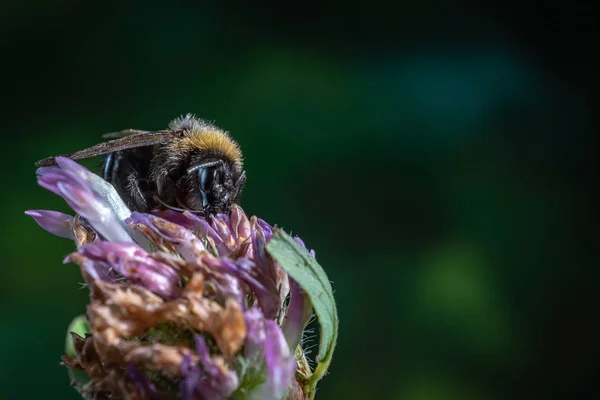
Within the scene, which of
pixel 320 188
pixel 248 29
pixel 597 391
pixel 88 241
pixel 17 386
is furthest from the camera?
pixel 248 29

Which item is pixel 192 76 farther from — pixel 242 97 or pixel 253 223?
pixel 253 223

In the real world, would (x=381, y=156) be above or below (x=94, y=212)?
below

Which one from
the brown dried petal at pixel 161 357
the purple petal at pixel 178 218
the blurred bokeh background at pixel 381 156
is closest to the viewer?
the brown dried petal at pixel 161 357

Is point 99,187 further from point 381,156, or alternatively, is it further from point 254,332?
point 381,156

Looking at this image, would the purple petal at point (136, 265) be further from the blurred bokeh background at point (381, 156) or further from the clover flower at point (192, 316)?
the blurred bokeh background at point (381, 156)

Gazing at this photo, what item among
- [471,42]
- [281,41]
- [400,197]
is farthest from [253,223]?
[471,42]

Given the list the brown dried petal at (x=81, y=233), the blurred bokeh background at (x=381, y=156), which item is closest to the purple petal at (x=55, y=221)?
the brown dried petal at (x=81, y=233)

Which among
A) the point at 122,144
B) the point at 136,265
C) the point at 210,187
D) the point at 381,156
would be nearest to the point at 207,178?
the point at 210,187
